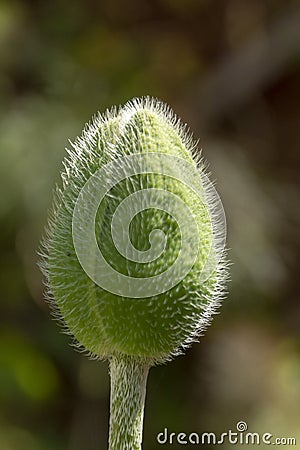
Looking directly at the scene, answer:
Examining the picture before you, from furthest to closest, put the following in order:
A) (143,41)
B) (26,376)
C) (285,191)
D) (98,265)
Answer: (143,41), (285,191), (26,376), (98,265)

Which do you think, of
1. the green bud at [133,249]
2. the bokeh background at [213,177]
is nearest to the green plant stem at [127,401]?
the green bud at [133,249]

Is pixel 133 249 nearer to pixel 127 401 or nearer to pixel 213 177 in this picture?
pixel 127 401

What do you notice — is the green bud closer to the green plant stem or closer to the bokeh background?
the green plant stem

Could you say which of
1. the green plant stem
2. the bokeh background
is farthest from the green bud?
the bokeh background

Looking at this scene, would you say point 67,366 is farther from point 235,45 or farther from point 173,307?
point 173,307

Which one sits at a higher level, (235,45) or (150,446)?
(235,45)

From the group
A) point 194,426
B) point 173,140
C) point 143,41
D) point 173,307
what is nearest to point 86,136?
point 173,140

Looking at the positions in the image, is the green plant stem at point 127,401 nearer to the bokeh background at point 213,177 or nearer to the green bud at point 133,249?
the green bud at point 133,249
